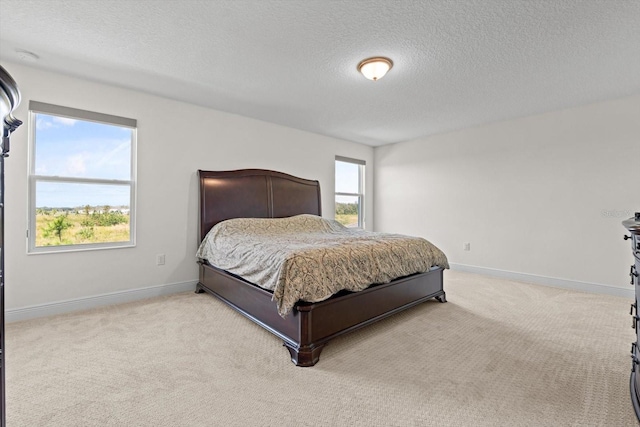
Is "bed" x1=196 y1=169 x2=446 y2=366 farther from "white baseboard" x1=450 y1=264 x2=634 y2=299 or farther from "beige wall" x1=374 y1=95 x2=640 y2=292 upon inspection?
"beige wall" x1=374 y1=95 x2=640 y2=292

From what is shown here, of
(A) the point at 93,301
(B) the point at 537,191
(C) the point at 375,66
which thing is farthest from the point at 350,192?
(A) the point at 93,301

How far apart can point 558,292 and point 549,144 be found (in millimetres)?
1914

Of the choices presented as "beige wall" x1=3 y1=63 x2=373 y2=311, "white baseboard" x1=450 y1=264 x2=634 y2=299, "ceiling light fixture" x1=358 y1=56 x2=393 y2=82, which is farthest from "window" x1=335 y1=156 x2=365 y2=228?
"ceiling light fixture" x1=358 y1=56 x2=393 y2=82

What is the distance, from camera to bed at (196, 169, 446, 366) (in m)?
2.08

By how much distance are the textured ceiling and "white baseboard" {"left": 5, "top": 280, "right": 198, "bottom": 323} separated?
7.30ft

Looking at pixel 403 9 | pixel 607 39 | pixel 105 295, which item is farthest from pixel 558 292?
pixel 105 295

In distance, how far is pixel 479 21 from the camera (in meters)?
2.06

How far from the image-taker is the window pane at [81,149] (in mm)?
2873

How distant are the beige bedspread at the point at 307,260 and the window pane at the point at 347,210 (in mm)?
2162

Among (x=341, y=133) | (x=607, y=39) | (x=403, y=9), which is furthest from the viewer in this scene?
(x=341, y=133)

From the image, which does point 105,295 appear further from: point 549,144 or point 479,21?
point 549,144

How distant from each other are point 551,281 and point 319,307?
11.7 ft

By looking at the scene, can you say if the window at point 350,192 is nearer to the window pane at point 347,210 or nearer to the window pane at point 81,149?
the window pane at point 347,210

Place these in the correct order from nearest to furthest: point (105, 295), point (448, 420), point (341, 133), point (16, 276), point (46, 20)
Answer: point (448, 420), point (46, 20), point (16, 276), point (105, 295), point (341, 133)
